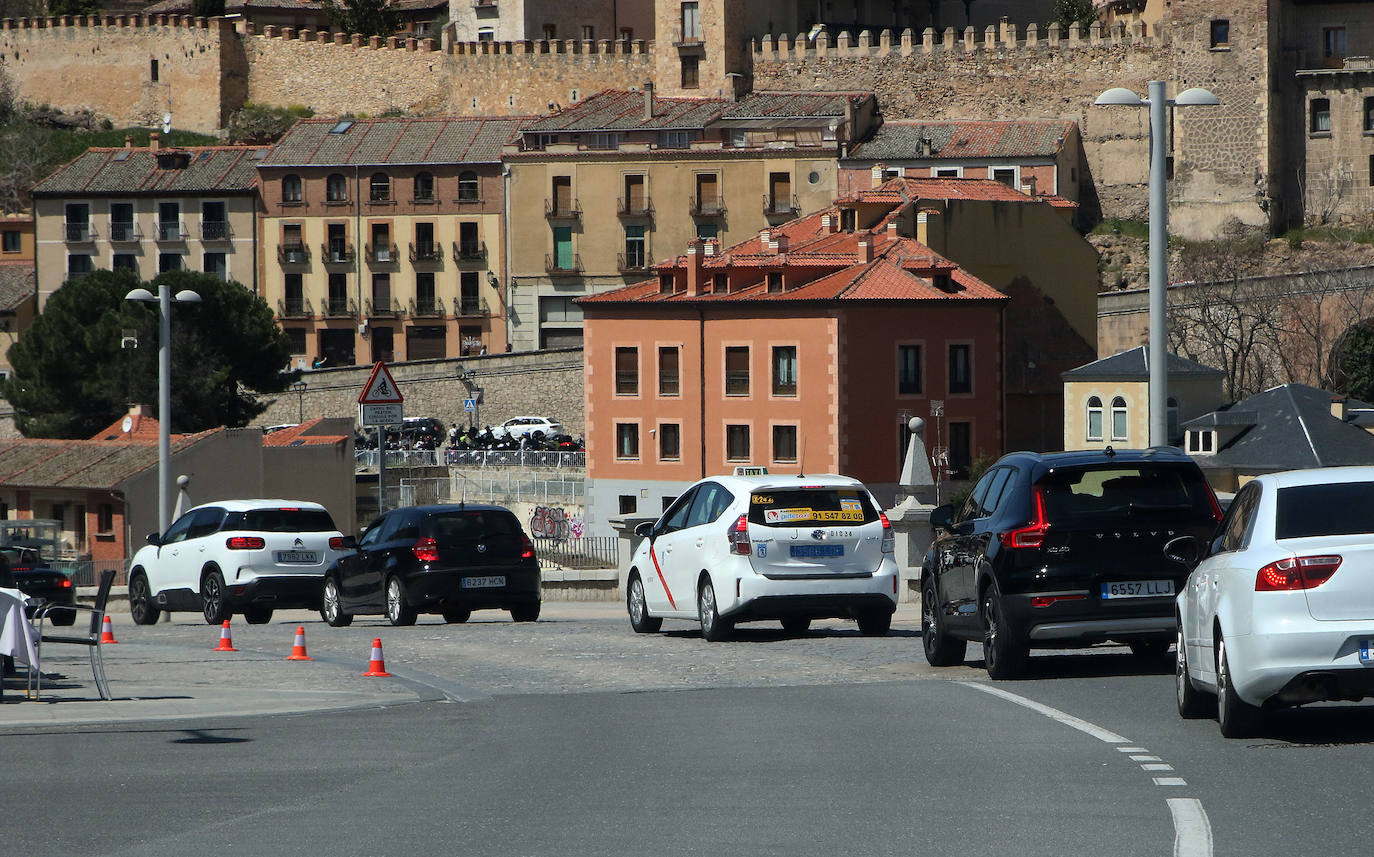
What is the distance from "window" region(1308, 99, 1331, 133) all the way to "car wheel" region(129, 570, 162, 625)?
207 feet

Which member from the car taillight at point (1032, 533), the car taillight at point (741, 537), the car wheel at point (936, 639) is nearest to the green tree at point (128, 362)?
the car taillight at point (741, 537)

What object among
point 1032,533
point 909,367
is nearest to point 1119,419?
point 909,367

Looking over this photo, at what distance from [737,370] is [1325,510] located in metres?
50.0

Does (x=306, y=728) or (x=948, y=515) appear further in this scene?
(x=948, y=515)

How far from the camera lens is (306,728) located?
12125 mm

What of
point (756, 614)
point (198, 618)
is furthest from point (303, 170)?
point (756, 614)

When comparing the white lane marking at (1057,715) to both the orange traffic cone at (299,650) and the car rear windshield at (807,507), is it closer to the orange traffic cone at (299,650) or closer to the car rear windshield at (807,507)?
the car rear windshield at (807,507)

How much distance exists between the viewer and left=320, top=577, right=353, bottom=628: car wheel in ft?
76.1

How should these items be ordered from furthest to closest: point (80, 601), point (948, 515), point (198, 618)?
point (80, 601) → point (198, 618) → point (948, 515)

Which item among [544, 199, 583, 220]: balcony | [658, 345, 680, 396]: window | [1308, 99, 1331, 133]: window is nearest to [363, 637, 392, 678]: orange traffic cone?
[658, 345, 680, 396]: window

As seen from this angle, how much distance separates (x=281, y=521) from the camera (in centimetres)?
2442

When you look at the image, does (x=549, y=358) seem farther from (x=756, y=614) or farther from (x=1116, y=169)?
(x=756, y=614)

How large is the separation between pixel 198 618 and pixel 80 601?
22.0 ft

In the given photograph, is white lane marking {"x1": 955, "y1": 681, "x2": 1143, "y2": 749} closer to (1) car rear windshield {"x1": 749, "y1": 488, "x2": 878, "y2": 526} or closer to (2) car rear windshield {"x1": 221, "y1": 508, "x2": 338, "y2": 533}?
(1) car rear windshield {"x1": 749, "y1": 488, "x2": 878, "y2": 526}
